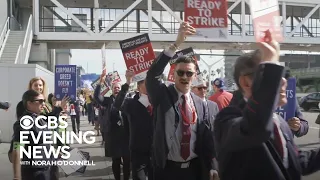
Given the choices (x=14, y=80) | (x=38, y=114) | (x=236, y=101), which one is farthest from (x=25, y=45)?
(x=236, y=101)

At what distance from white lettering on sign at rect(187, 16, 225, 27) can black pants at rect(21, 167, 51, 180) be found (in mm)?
2087

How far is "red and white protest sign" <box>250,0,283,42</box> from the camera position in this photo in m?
2.08

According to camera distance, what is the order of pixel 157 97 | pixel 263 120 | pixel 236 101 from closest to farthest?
1. pixel 263 120
2. pixel 236 101
3. pixel 157 97

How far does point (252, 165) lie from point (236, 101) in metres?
0.47

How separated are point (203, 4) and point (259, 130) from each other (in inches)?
114

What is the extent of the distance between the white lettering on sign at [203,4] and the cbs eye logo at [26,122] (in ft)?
6.51

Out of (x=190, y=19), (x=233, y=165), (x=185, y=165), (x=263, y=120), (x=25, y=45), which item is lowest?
(x=185, y=165)

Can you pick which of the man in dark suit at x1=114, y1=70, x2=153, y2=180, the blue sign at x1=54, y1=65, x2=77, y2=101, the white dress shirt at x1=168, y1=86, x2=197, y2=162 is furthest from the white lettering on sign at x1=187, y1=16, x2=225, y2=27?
the blue sign at x1=54, y1=65, x2=77, y2=101

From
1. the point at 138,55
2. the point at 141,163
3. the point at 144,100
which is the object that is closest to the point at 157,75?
the point at 144,100

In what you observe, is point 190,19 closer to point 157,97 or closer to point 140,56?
point 157,97

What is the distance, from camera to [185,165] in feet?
13.1

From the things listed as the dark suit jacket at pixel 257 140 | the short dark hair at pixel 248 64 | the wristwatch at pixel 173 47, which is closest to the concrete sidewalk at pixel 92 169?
the wristwatch at pixel 173 47

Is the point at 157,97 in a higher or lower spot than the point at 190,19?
lower

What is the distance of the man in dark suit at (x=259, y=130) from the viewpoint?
1983 millimetres
